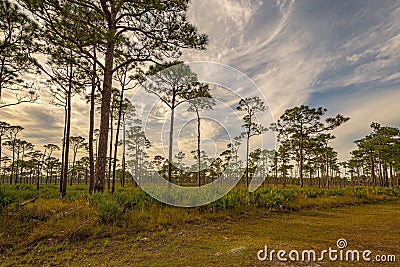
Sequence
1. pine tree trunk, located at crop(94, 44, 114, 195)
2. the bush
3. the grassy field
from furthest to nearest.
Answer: pine tree trunk, located at crop(94, 44, 114, 195) → the bush → the grassy field

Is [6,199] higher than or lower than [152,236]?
higher

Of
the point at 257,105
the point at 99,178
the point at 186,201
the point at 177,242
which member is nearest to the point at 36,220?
the point at 99,178

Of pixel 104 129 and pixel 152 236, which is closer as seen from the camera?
pixel 152 236

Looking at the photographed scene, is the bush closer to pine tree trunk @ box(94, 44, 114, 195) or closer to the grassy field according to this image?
the grassy field

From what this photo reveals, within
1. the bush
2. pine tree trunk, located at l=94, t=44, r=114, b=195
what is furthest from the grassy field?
pine tree trunk, located at l=94, t=44, r=114, b=195

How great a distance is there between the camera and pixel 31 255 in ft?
12.9

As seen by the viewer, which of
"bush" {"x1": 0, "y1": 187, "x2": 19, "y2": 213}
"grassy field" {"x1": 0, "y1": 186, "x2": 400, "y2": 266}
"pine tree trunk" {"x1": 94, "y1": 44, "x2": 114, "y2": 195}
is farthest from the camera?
"pine tree trunk" {"x1": 94, "y1": 44, "x2": 114, "y2": 195}

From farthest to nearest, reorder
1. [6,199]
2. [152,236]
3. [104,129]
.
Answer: [104,129] → [6,199] → [152,236]

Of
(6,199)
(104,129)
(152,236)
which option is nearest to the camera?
(152,236)

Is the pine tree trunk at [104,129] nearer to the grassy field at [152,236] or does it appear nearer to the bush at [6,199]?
the grassy field at [152,236]

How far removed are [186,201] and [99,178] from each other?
3.46 meters

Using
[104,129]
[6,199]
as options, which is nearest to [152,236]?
[6,199]

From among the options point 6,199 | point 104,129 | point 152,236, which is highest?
point 104,129

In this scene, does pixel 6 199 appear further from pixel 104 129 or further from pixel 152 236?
pixel 152 236
